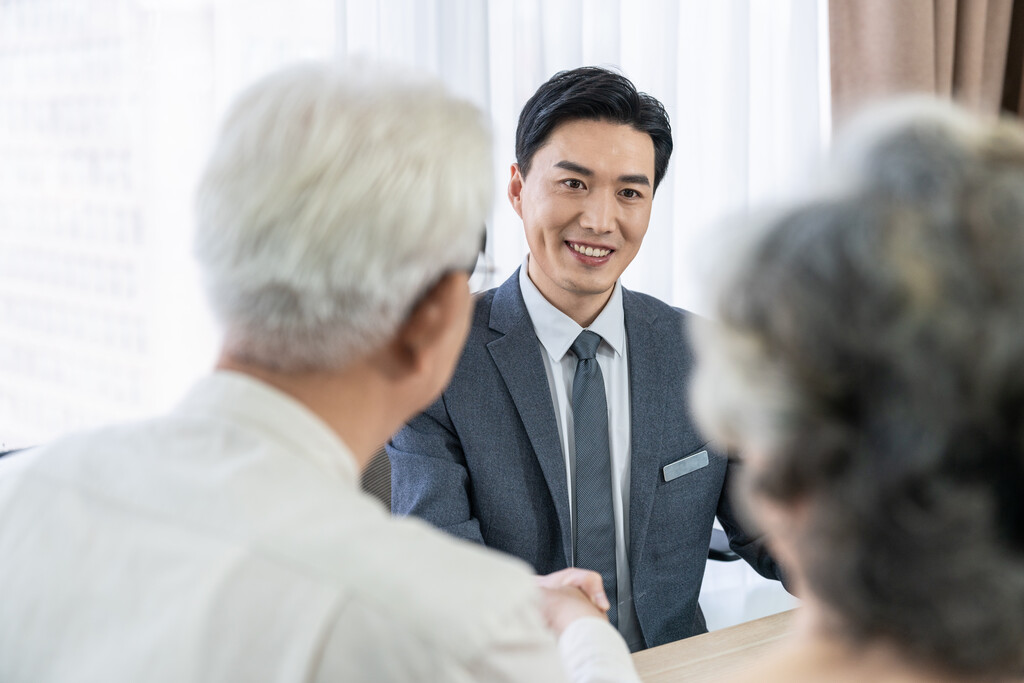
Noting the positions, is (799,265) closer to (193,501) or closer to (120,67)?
(193,501)

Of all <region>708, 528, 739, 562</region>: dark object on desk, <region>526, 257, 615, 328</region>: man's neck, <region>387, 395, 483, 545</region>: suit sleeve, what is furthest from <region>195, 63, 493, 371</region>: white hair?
<region>708, 528, 739, 562</region>: dark object on desk

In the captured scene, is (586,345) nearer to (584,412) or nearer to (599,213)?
(584,412)

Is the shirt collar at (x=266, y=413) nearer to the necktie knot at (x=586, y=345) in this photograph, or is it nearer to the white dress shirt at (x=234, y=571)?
the white dress shirt at (x=234, y=571)

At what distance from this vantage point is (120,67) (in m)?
1.87

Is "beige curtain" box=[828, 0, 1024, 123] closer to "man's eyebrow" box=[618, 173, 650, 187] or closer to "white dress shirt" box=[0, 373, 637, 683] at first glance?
"man's eyebrow" box=[618, 173, 650, 187]

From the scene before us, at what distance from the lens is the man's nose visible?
1.73m

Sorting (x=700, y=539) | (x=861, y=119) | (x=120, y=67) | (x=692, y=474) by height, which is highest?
(x=120, y=67)

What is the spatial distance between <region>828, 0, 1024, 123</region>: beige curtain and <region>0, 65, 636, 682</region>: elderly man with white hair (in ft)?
6.69

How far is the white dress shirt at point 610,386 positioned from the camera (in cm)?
167

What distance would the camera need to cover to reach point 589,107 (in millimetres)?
1736

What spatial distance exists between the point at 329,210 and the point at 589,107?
1.12 meters

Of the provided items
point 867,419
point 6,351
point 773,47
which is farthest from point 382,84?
point 773,47

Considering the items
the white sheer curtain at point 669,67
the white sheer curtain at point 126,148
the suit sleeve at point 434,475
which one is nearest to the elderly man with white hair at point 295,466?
the suit sleeve at point 434,475

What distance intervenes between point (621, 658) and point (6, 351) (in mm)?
1532
